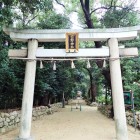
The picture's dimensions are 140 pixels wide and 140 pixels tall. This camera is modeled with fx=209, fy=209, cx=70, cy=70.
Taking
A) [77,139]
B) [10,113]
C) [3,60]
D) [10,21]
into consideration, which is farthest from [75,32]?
[10,113]

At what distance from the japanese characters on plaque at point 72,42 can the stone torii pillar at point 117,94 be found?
1.41 metres

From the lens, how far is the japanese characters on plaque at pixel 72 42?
27.5 feet

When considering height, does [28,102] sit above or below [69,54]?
below

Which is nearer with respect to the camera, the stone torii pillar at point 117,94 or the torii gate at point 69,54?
the stone torii pillar at point 117,94

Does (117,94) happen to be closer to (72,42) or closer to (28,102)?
(72,42)

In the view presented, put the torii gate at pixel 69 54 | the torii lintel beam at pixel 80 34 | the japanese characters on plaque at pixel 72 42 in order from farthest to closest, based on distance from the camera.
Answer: the torii lintel beam at pixel 80 34
the japanese characters on plaque at pixel 72 42
the torii gate at pixel 69 54

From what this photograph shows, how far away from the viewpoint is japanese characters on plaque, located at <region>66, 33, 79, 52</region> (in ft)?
27.5

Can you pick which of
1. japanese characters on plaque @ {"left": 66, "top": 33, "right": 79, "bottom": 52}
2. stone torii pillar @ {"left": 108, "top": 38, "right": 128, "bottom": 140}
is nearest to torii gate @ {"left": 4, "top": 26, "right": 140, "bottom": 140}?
stone torii pillar @ {"left": 108, "top": 38, "right": 128, "bottom": 140}

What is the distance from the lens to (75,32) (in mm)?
8453

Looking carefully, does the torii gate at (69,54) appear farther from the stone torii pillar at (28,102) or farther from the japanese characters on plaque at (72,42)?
the japanese characters on plaque at (72,42)

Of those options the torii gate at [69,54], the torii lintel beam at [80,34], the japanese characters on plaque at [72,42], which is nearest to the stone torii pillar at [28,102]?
the torii gate at [69,54]

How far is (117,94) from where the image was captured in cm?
820

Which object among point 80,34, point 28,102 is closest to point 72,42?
point 80,34

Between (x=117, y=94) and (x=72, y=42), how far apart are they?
2.73 meters
